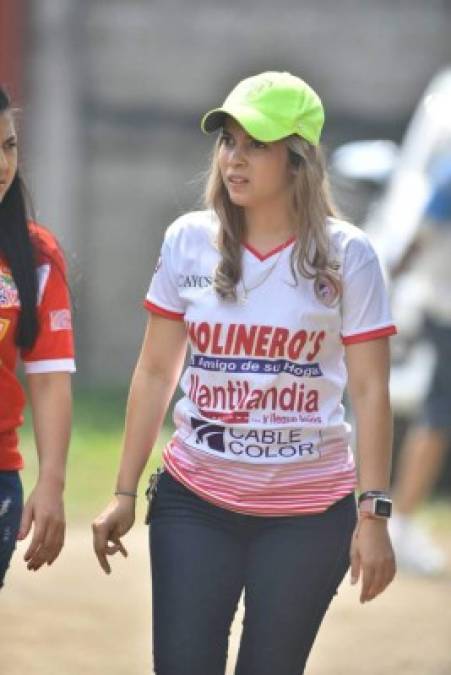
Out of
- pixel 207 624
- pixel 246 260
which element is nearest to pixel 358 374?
pixel 246 260

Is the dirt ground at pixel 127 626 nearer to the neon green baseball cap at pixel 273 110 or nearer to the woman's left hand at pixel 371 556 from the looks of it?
the woman's left hand at pixel 371 556

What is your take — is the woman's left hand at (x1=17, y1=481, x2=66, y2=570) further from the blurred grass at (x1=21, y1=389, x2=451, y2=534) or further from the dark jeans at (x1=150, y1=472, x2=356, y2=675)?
the blurred grass at (x1=21, y1=389, x2=451, y2=534)

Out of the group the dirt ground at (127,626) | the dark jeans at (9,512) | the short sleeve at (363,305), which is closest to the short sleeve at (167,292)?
the short sleeve at (363,305)

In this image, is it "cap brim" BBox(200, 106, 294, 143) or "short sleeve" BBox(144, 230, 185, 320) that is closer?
"cap brim" BBox(200, 106, 294, 143)

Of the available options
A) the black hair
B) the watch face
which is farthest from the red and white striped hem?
the watch face

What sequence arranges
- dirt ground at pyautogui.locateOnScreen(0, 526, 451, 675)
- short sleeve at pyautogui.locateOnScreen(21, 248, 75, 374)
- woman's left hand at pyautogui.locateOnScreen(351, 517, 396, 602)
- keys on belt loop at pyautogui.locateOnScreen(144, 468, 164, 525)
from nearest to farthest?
woman's left hand at pyautogui.locateOnScreen(351, 517, 396, 602) → short sleeve at pyautogui.locateOnScreen(21, 248, 75, 374) → keys on belt loop at pyautogui.locateOnScreen(144, 468, 164, 525) → dirt ground at pyautogui.locateOnScreen(0, 526, 451, 675)

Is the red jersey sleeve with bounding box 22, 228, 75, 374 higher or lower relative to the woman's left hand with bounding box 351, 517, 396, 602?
higher

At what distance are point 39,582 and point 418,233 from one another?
2.25 m

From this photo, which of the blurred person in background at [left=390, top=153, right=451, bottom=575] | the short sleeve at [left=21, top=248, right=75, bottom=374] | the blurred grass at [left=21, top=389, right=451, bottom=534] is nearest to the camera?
the short sleeve at [left=21, top=248, right=75, bottom=374]

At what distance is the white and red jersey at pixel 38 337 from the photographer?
4754 millimetres

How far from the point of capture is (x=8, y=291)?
4746mm

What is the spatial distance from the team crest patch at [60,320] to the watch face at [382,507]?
0.83 meters

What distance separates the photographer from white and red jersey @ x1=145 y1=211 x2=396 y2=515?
4.77 m

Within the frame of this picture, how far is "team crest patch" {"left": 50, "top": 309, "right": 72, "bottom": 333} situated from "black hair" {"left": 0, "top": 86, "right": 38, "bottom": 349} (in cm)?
5
